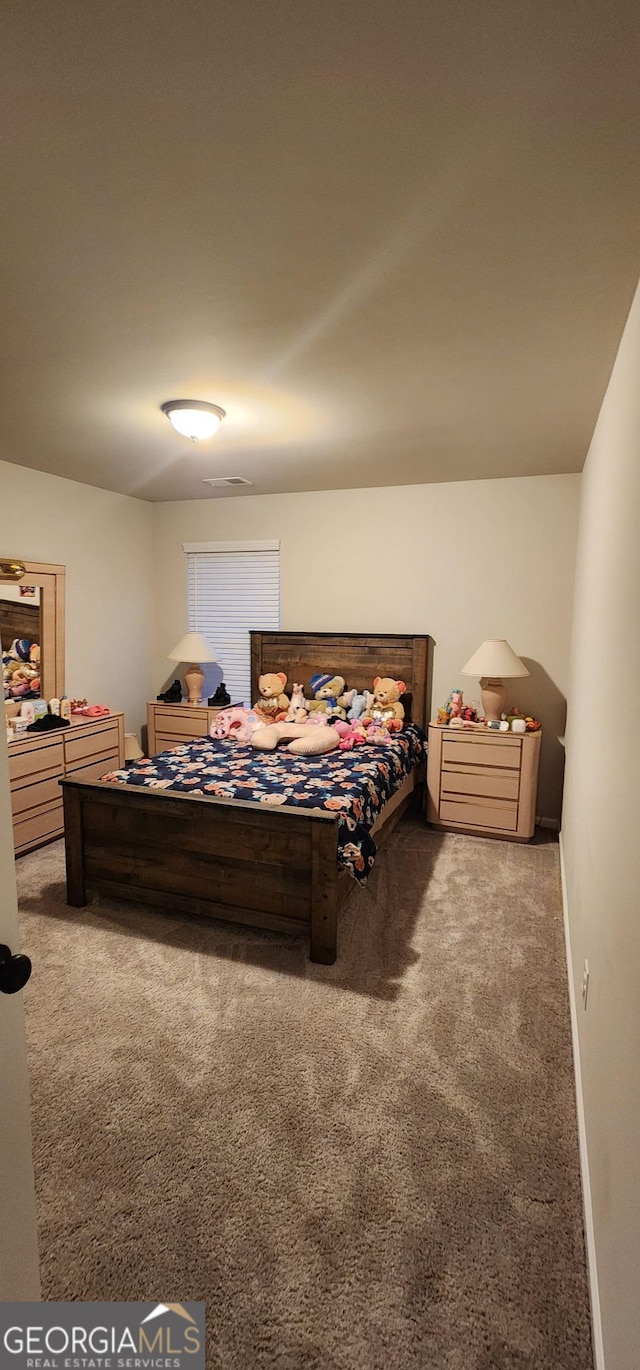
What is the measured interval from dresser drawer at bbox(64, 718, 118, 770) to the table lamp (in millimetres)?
765

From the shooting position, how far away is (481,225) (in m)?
1.44

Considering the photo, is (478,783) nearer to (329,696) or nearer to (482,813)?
(482,813)

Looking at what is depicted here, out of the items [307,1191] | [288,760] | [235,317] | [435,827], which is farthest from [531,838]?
[235,317]

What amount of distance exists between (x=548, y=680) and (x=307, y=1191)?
343cm

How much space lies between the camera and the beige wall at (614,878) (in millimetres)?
1064

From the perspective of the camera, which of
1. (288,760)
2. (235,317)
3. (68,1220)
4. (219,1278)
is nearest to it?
(219,1278)

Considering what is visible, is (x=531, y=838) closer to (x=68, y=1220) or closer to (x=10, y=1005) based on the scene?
(x=68, y=1220)

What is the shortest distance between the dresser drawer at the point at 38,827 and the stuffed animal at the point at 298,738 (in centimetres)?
136

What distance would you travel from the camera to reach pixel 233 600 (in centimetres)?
520

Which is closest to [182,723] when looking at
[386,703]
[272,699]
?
[272,699]

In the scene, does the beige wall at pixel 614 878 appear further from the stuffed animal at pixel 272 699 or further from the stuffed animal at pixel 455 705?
the stuffed animal at pixel 272 699

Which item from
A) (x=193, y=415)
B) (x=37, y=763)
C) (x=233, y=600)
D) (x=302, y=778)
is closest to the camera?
(x=193, y=415)

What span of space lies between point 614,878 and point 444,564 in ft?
10.9

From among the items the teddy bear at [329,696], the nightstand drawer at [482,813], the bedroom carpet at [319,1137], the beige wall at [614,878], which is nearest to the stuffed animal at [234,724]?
the teddy bear at [329,696]
